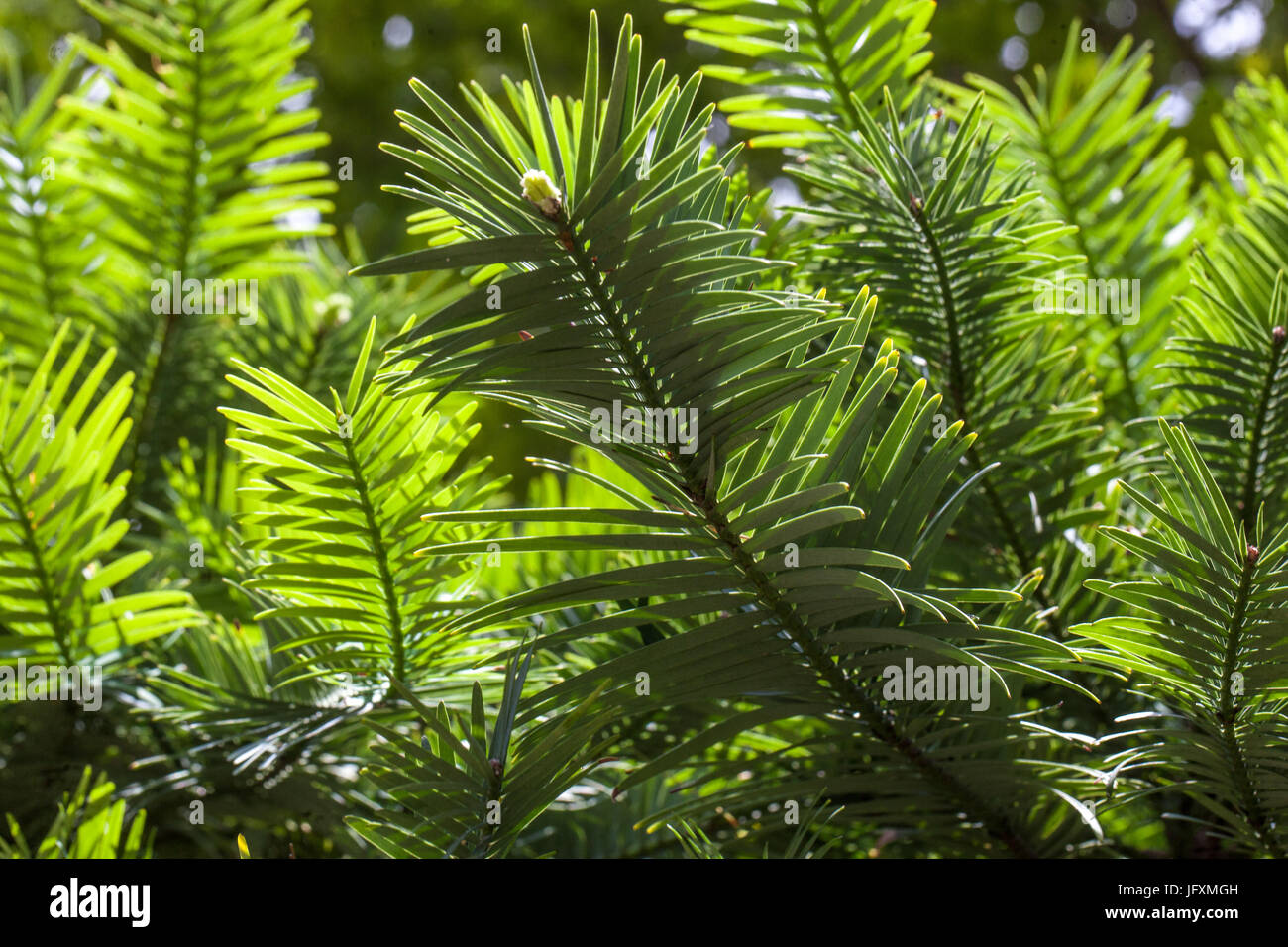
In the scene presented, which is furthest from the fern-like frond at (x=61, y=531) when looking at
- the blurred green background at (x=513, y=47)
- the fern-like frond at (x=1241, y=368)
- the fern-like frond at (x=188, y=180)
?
the blurred green background at (x=513, y=47)

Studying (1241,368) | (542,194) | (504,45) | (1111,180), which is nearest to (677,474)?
(542,194)

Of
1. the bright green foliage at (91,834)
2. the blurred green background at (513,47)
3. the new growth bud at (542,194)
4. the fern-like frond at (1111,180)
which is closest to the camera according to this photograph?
the new growth bud at (542,194)

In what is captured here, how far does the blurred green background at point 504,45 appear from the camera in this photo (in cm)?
196

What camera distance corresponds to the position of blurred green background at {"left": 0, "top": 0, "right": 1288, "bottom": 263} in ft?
6.43

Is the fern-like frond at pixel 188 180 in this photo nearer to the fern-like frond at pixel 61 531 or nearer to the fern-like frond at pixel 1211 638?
the fern-like frond at pixel 61 531

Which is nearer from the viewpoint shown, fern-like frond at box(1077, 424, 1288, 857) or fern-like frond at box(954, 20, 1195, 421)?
fern-like frond at box(1077, 424, 1288, 857)

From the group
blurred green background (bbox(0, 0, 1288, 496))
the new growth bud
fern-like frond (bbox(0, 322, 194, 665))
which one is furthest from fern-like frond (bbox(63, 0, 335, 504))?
blurred green background (bbox(0, 0, 1288, 496))

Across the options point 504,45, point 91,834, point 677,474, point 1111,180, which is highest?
point 504,45

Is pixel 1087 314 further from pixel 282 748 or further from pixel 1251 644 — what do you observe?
pixel 282 748

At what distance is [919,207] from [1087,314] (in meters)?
0.18

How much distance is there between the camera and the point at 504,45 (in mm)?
2174

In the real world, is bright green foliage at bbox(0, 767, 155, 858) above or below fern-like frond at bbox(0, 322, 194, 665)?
below

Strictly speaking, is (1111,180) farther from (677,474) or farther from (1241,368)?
(677,474)

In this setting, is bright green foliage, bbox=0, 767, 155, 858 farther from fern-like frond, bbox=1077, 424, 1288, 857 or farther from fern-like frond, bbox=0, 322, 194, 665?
fern-like frond, bbox=1077, 424, 1288, 857
